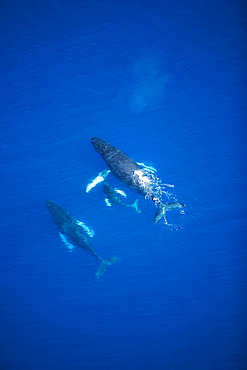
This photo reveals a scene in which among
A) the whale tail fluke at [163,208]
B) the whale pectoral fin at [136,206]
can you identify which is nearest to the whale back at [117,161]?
the whale pectoral fin at [136,206]

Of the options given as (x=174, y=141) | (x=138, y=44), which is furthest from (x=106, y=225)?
(x=138, y=44)

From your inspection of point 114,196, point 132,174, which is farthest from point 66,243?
point 132,174

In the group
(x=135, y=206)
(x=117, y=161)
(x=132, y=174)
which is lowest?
(x=135, y=206)

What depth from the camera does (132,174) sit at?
319 cm

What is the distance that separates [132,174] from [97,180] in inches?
22.3

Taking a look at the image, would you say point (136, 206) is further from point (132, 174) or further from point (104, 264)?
point (104, 264)

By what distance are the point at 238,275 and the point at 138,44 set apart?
3718 mm

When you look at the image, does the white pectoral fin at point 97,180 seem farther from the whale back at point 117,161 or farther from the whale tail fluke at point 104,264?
the whale tail fluke at point 104,264

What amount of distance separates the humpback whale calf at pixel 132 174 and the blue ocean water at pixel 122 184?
0.42 ft

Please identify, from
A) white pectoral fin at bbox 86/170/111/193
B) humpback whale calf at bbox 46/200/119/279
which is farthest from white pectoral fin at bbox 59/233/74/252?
white pectoral fin at bbox 86/170/111/193

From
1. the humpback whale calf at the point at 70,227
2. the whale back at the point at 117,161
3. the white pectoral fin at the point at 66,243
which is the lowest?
the white pectoral fin at the point at 66,243

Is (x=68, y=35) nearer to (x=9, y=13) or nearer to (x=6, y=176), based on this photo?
(x=9, y=13)

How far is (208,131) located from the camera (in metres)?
3.38

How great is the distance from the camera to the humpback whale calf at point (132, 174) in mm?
3195
